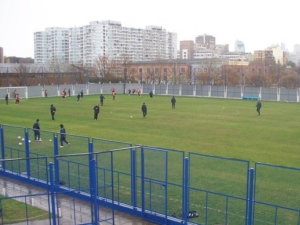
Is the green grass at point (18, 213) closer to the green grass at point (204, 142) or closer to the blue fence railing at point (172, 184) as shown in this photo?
the blue fence railing at point (172, 184)

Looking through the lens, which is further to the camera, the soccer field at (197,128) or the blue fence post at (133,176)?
the soccer field at (197,128)

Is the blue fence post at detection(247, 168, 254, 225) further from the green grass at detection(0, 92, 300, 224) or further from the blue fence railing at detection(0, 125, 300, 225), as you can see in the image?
the green grass at detection(0, 92, 300, 224)

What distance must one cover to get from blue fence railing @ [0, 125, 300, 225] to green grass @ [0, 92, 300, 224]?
5 cm

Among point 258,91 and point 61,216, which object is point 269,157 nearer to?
point 61,216

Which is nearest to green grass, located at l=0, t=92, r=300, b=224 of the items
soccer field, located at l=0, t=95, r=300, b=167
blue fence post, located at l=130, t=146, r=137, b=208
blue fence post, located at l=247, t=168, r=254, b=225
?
soccer field, located at l=0, t=95, r=300, b=167

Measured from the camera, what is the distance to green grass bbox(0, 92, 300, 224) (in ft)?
43.1

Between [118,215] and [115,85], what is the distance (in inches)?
2525

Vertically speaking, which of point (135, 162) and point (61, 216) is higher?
point (135, 162)

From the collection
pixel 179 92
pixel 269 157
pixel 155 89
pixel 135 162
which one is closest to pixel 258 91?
pixel 179 92

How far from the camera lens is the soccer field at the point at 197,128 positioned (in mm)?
22719

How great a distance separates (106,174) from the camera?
14016mm

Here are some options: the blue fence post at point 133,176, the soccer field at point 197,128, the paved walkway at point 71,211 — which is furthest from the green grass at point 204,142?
the paved walkway at point 71,211

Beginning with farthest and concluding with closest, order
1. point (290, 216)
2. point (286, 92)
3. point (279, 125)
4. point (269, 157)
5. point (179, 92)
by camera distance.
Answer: point (179, 92), point (286, 92), point (279, 125), point (269, 157), point (290, 216)

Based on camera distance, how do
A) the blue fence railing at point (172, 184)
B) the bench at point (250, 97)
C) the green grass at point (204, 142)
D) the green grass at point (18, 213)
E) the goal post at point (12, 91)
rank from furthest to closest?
the bench at point (250, 97), the goal post at point (12, 91), the green grass at point (204, 142), the green grass at point (18, 213), the blue fence railing at point (172, 184)
